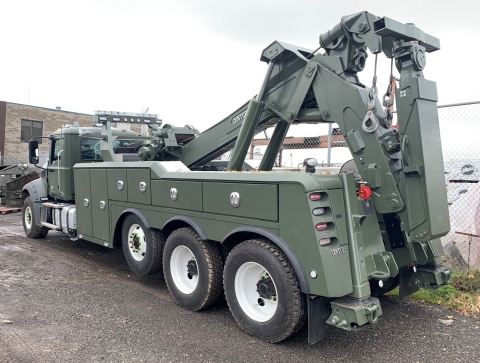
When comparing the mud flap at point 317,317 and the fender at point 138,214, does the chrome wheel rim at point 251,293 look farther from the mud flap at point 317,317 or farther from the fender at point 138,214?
the fender at point 138,214

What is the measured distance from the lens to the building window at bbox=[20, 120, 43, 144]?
29062 millimetres

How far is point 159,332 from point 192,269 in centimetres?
86

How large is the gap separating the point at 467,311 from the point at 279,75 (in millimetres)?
3603

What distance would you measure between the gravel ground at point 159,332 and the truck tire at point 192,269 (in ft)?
0.63

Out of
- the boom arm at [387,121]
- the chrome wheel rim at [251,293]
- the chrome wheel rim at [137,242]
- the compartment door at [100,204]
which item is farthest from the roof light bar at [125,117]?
the chrome wheel rim at [251,293]

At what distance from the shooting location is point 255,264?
400 cm

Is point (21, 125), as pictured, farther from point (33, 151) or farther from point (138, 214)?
point (138, 214)

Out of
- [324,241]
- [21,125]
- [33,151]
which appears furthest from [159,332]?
[21,125]

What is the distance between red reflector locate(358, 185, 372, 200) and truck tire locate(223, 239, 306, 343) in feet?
3.22

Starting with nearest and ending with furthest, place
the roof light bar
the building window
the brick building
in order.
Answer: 1. the roof light bar
2. the brick building
3. the building window

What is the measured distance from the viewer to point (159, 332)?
4.18 meters

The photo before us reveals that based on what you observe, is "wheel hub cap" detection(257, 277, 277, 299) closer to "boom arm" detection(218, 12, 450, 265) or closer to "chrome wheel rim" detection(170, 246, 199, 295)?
"chrome wheel rim" detection(170, 246, 199, 295)

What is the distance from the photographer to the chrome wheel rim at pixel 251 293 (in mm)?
4008

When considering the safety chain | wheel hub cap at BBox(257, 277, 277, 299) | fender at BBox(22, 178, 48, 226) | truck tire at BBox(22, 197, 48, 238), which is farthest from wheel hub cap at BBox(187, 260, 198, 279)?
truck tire at BBox(22, 197, 48, 238)
